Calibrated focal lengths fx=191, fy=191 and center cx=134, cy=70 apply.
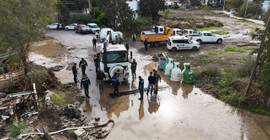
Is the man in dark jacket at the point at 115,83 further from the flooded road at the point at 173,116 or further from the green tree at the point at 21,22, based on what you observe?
the green tree at the point at 21,22

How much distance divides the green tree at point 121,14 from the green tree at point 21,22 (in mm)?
16574

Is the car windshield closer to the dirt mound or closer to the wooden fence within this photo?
the wooden fence

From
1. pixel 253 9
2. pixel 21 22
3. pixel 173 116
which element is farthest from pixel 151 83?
pixel 253 9

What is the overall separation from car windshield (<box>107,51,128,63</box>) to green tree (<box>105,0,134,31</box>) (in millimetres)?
17038

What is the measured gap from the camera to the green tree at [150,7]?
3416cm

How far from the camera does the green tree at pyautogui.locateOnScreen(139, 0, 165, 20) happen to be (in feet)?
112

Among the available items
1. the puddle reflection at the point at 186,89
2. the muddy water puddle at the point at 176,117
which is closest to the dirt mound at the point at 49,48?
the muddy water puddle at the point at 176,117

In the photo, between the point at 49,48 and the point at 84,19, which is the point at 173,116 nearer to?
the point at 49,48

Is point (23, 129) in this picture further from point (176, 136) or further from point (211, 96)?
point (211, 96)

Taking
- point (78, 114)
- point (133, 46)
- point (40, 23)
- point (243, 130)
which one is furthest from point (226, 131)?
point (133, 46)

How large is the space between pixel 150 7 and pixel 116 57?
84.4ft

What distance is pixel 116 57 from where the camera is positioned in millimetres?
11398

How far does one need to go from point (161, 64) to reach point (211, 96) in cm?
499

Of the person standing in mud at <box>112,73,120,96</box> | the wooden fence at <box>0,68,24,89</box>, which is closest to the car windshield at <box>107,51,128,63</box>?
the person standing in mud at <box>112,73,120,96</box>
